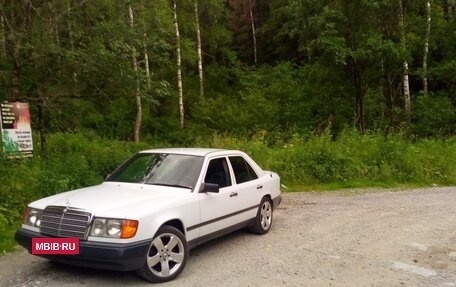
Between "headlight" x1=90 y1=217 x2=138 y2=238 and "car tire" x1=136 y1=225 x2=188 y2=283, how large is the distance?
33 centimetres

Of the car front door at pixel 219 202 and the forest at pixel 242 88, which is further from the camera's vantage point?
the forest at pixel 242 88

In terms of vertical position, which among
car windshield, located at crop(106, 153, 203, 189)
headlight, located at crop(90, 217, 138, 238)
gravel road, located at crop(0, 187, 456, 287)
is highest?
car windshield, located at crop(106, 153, 203, 189)

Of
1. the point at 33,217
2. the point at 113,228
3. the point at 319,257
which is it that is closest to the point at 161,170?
the point at 113,228

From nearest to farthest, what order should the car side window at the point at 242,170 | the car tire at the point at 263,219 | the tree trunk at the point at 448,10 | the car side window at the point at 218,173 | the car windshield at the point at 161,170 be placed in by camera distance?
the car windshield at the point at 161,170 → the car side window at the point at 218,173 → the car side window at the point at 242,170 → the car tire at the point at 263,219 → the tree trunk at the point at 448,10

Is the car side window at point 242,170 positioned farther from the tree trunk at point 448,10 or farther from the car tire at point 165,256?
the tree trunk at point 448,10

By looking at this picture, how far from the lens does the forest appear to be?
10.8 meters

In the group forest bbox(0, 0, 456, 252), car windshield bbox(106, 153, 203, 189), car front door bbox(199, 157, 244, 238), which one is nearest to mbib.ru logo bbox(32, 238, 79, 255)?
car windshield bbox(106, 153, 203, 189)

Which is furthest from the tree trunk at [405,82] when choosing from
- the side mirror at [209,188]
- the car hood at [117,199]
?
the car hood at [117,199]

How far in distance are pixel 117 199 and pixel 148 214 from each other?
21.8 inches

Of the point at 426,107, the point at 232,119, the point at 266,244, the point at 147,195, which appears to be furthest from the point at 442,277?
the point at 232,119

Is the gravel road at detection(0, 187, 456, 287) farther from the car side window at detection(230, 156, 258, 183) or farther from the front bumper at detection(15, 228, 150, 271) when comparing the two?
the car side window at detection(230, 156, 258, 183)

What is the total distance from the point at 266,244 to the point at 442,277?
8.27 feet

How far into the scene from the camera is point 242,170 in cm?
776

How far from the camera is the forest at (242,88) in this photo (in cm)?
1082
